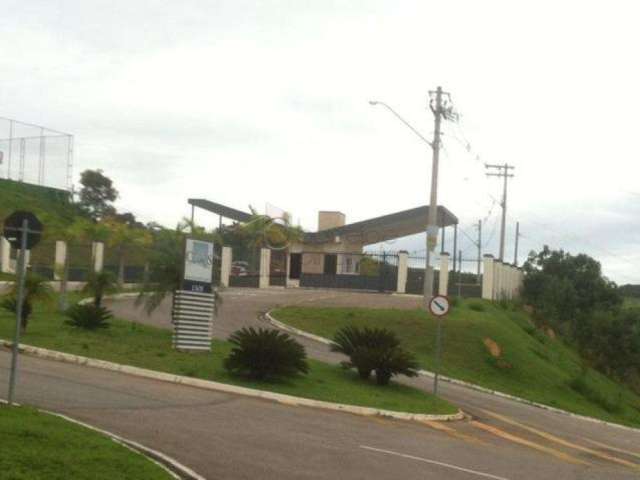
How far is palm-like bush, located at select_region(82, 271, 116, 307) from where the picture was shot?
94.4 feet

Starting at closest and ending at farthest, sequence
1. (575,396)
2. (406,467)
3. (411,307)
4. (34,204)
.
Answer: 1. (406,467)
2. (575,396)
3. (411,307)
4. (34,204)

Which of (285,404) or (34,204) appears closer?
(285,404)

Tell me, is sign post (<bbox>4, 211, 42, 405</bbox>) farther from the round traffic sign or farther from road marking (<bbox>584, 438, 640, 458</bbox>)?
the round traffic sign

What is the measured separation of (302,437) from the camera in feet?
50.1

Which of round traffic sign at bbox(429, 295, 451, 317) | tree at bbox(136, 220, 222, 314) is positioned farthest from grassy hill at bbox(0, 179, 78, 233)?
round traffic sign at bbox(429, 295, 451, 317)

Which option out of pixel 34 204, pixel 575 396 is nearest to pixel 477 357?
pixel 575 396

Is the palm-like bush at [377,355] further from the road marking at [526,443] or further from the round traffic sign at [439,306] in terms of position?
the road marking at [526,443]

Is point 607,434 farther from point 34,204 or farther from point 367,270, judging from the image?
point 34,204

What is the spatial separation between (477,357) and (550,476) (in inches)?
715

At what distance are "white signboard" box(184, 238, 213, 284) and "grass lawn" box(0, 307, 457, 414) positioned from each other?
5.86ft

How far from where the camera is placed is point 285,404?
19.7 m

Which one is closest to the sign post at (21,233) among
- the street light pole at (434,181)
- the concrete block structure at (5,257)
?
the street light pole at (434,181)

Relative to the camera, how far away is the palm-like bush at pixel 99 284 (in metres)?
28.8

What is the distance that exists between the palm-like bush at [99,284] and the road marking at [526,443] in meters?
12.0
